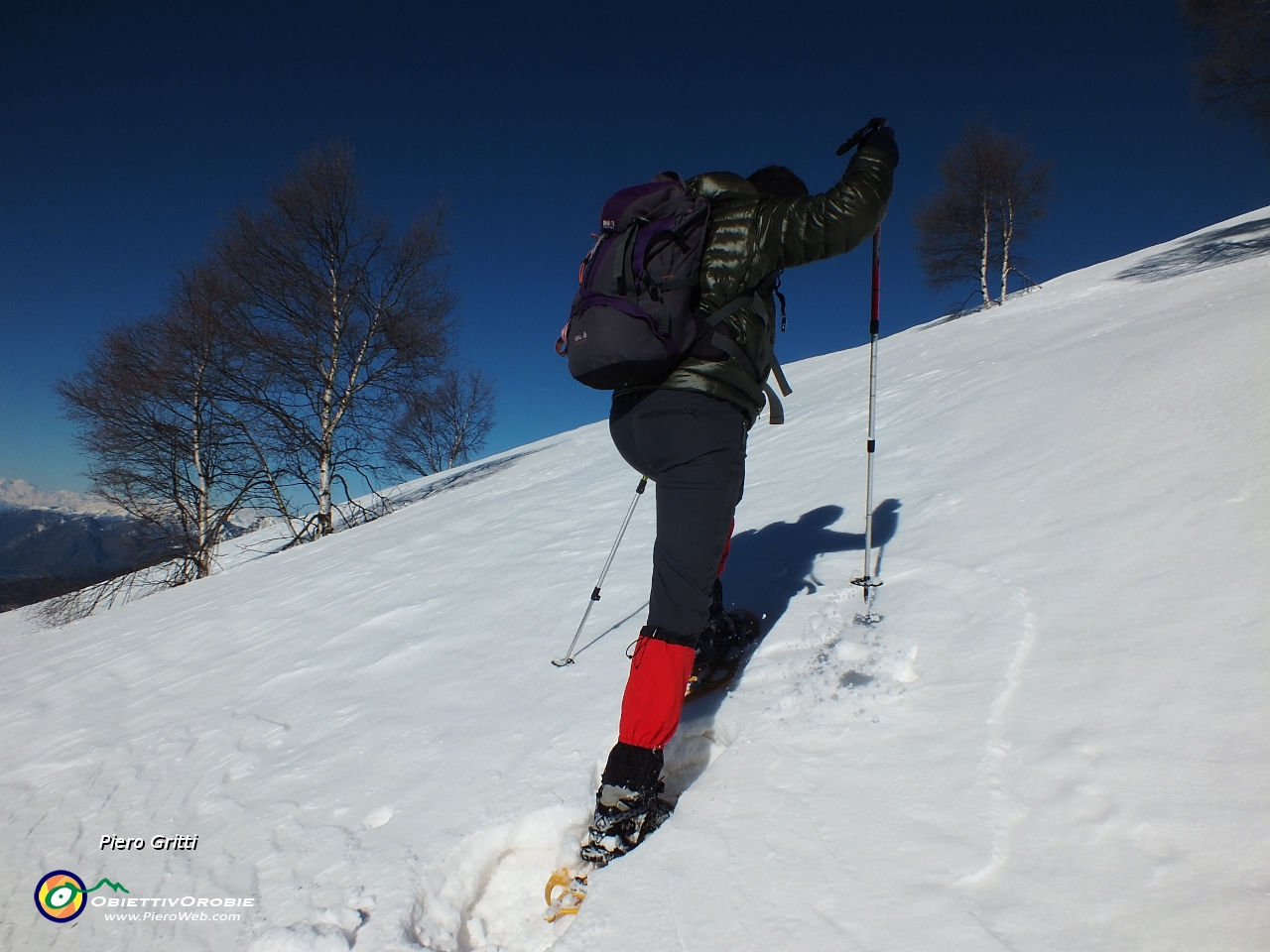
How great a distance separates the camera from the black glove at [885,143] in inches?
60.6

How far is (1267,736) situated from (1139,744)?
188 mm

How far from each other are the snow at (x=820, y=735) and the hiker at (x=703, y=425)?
17 cm

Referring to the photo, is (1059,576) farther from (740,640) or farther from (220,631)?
(220,631)

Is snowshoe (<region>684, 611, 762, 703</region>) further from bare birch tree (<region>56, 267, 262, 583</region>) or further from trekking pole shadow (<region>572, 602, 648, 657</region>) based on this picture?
bare birch tree (<region>56, 267, 262, 583</region>)

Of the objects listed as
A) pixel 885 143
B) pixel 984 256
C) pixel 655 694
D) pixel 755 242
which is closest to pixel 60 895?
pixel 655 694

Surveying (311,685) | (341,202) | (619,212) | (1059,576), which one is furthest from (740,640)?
(341,202)

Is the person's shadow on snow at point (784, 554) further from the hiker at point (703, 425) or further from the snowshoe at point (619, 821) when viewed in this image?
the snowshoe at point (619, 821)

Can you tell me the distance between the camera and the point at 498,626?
2.88m

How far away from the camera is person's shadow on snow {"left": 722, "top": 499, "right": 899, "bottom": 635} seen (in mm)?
2410

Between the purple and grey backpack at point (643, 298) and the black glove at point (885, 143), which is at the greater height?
the black glove at point (885, 143)

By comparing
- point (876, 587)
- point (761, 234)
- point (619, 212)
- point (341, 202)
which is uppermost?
point (341, 202)

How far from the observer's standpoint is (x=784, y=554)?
2.81 meters

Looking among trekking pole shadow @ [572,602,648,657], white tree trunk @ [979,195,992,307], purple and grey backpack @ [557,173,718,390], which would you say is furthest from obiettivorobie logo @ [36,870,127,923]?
white tree trunk @ [979,195,992,307]

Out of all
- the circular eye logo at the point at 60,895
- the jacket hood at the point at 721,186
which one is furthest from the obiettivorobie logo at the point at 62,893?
the jacket hood at the point at 721,186
